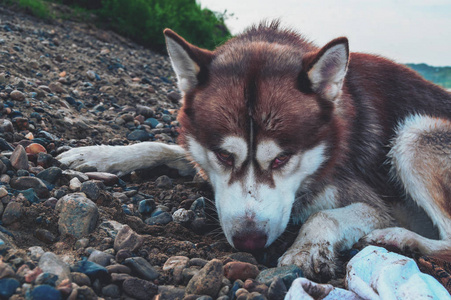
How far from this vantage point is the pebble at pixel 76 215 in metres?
2.68

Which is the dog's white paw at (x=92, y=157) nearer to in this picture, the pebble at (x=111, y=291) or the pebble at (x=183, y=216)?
the pebble at (x=183, y=216)

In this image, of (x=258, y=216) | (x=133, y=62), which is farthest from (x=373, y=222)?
(x=133, y=62)

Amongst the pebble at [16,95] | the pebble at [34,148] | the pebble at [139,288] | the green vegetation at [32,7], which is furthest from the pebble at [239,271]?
the green vegetation at [32,7]

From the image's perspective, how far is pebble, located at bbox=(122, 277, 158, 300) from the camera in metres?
2.21

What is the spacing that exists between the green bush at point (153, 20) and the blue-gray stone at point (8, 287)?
10.5 m

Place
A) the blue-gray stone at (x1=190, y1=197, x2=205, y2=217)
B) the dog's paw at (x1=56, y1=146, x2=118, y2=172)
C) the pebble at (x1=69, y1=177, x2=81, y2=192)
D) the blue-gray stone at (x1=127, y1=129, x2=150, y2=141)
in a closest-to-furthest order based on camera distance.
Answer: the pebble at (x1=69, y1=177, x2=81, y2=192), the blue-gray stone at (x1=190, y1=197, x2=205, y2=217), the dog's paw at (x1=56, y1=146, x2=118, y2=172), the blue-gray stone at (x1=127, y1=129, x2=150, y2=141)

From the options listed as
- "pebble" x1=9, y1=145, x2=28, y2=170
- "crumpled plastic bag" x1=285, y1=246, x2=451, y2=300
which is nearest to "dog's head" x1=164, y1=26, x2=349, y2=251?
"crumpled plastic bag" x1=285, y1=246, x2=451, y2=300

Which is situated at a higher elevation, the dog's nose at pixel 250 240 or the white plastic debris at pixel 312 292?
the white plastic debris at pixel 312 292

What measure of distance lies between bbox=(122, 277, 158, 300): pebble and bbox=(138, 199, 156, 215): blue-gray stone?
121 centimetres

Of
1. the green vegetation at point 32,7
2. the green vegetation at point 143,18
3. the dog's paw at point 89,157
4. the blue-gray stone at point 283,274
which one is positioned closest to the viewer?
the blue-gray stone at point 283,274

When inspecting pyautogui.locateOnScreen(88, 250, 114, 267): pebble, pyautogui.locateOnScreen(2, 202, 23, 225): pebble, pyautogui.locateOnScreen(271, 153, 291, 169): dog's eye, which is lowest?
pyautogui.locateOnScreen(2, 202, 23, 225): pebble

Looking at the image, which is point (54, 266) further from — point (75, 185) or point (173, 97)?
point (173, 97)

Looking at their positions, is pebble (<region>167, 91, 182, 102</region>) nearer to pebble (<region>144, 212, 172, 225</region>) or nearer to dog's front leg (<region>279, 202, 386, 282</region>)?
pebble (<region>144, 212, 172, 225</region>)

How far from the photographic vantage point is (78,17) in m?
12.2
